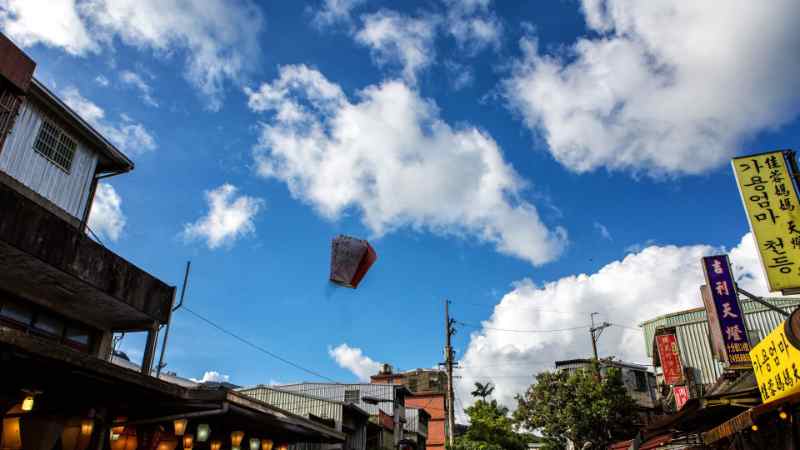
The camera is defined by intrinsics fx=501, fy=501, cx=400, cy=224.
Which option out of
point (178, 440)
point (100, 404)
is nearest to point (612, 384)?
point (178, 440)

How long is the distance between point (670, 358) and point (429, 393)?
34.5m

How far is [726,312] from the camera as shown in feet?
48.5

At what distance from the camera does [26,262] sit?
995 centimetres

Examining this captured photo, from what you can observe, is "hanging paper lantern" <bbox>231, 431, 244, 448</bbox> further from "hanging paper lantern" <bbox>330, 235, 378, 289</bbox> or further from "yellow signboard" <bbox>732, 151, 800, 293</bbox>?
"yellow signboard" <bbox>732, 151, 800, 293</bbox>

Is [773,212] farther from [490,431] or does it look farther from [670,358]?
[490,431]

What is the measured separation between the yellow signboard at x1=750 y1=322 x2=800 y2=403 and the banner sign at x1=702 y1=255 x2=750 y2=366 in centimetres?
458

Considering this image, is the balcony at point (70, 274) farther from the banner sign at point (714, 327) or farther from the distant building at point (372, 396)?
the distant building at point (372, 396)

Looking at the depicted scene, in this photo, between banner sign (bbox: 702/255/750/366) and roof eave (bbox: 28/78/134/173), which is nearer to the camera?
roof eave (bbox: 28/78/134/173)

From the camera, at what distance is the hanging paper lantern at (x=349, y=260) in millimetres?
8766

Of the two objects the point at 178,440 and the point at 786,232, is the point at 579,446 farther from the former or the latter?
the point at 178,440

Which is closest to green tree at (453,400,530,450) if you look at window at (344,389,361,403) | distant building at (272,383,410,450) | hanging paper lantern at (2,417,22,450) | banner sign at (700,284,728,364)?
distant building at (272,383,410,450)

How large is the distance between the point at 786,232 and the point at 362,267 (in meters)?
9.69

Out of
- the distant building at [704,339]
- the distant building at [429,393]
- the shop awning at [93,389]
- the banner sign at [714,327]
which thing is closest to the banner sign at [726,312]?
the banner sign at [714,327]

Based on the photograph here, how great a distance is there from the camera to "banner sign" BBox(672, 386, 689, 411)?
2486 cm
